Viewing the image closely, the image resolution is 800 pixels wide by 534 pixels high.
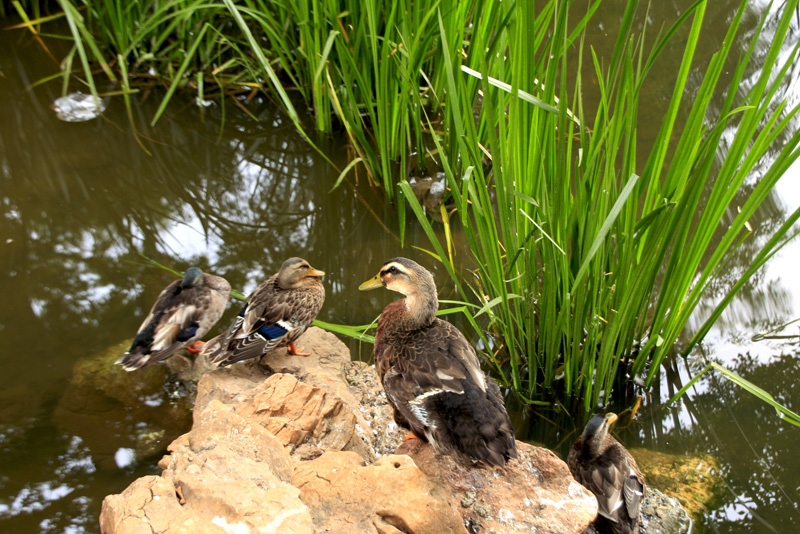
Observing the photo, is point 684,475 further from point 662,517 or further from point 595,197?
point 595,197

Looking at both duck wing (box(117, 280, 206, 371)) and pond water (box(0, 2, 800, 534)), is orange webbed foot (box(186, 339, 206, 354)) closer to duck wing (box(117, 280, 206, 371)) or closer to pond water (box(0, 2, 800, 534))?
duck wing (box(117, 280, 206, 371))

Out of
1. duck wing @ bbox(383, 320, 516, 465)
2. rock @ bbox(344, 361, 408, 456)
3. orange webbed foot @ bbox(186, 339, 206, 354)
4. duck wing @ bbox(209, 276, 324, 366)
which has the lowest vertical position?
orange webbed foot @ bbox(186, 339, 206, 354)

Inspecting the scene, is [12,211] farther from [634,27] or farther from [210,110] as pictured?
[634,27]

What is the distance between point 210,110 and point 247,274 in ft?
6.28

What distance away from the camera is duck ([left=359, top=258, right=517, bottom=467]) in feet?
8.71

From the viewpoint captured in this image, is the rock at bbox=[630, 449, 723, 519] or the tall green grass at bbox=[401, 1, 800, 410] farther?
the rock at bbox=[630, 449, 723, 519]

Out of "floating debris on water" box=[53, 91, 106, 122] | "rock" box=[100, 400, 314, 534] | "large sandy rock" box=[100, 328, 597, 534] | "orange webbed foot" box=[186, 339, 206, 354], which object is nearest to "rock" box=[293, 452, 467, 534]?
"large sandy rock" box=[100, 328, 597, 534]

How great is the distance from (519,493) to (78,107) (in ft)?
15.8

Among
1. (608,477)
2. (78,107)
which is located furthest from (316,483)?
(78,107)

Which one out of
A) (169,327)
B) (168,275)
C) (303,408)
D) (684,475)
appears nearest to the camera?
(303,408)

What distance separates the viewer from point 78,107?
5352mm

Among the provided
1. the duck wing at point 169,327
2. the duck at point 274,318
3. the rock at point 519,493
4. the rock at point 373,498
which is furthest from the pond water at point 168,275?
the rock at point 373,498

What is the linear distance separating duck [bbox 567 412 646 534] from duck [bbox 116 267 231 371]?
2.21 metres

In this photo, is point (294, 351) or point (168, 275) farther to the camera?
point (168, 275)
